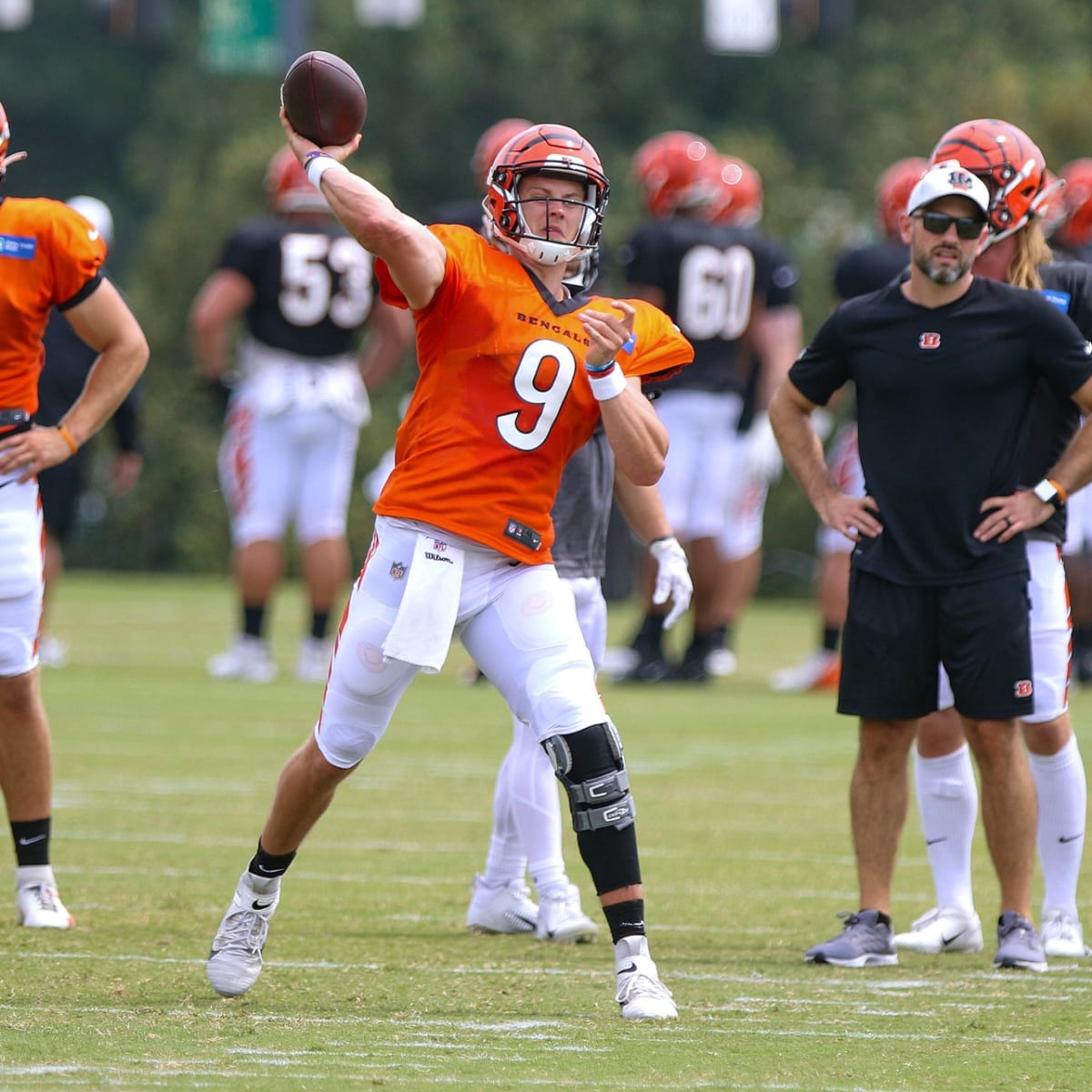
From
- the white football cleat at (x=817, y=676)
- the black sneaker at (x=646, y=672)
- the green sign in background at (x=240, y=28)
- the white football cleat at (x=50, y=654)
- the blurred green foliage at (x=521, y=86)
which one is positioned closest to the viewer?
the white football cleat at (x=817, y=676)

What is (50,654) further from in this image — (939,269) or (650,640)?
(939,269)

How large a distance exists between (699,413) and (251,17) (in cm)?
1542

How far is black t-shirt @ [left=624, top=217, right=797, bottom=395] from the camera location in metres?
12.0

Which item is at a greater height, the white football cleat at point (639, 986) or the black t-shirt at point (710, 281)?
the black t-shirt at point (710, 281)

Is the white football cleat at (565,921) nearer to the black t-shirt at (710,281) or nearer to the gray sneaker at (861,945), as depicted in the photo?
the gray sneaker at (861,945)

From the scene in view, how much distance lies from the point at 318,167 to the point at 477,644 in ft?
3.38

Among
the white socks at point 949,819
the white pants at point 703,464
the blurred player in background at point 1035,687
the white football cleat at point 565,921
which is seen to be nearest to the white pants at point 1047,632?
the blurred player in background at point 1035,687

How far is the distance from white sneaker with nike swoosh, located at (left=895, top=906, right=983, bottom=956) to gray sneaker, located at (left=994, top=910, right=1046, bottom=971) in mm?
211

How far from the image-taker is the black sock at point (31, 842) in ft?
19.8

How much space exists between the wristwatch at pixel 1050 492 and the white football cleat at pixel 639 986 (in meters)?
1.55

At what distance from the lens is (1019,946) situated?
5.74 m

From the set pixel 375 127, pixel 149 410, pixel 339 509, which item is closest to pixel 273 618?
pixel 339 509

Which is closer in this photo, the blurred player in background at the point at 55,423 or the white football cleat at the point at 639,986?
the white football cleat at the point at 639,986

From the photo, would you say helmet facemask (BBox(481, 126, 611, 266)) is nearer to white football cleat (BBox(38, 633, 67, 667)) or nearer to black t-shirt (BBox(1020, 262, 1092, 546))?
black t-shirt (BBox(1020, 262, 1092, 546))
